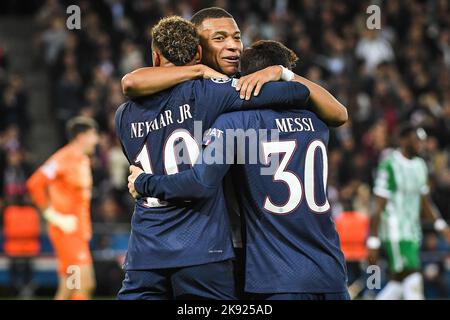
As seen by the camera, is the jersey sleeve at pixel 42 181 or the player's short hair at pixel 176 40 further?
the jersey sleeve at pixel 42 181

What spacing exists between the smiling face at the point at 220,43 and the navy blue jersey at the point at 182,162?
1.40 feet

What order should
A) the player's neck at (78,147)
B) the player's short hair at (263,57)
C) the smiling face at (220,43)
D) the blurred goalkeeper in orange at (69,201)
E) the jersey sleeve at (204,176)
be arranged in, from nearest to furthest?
1. the jersey sleeve at (204,176)
2. the player's short hair at (263,57)
3. the smiling face at (220,43)
4. the blurred goalkeeper in orange at (69,201)
5. the player's neck at (78,147)

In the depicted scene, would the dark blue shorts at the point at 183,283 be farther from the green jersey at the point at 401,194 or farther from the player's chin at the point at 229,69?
the green jersey at the point at 401,194

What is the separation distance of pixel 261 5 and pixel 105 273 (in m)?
6.62

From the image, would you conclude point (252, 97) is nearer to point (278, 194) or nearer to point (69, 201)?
point (278, 194)

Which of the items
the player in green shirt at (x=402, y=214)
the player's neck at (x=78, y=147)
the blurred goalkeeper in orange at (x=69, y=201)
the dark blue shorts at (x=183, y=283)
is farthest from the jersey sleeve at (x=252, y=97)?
the player's neck at (x=78, y=147)

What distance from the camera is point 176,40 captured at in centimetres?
479

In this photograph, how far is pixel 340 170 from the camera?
1386 cm

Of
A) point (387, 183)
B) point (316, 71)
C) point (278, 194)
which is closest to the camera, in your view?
point (278, 194)

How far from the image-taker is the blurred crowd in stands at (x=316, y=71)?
1376cm

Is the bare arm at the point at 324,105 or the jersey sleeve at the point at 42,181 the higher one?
the bare arm at the point at 324,105

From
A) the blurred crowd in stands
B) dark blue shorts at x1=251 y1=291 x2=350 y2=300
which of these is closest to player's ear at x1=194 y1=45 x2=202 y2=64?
dark blue shorts at x1=251 y1=291 x2=350 y2=300

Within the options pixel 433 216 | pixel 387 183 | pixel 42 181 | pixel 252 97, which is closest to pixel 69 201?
pixel 42 181

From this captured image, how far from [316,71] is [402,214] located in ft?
19.6
